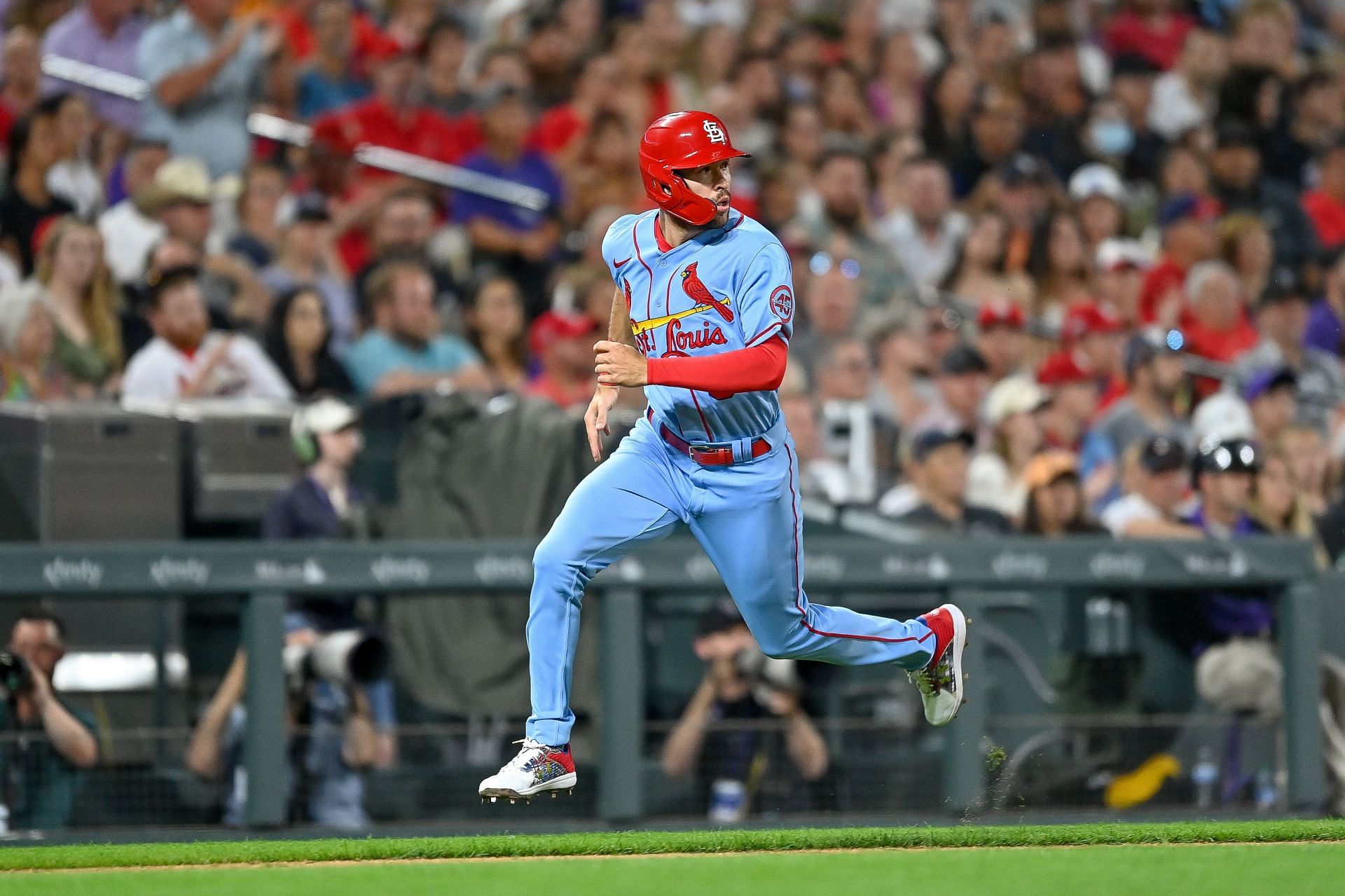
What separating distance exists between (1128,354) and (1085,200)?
76.2 inches

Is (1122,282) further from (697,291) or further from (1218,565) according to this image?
(697,291)

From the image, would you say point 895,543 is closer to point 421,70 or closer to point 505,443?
point 505,443

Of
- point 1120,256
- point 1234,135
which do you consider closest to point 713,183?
point 1120,256

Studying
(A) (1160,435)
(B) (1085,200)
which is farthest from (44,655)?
(B) (1085,200)

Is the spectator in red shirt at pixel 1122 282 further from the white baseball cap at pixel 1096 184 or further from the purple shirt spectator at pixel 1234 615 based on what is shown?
the purple shirt spectator at pixel 1234 615

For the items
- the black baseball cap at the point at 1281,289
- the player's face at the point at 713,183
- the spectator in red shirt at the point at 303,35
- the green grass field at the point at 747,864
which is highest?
the spectator in red shirt at the point at 303,35

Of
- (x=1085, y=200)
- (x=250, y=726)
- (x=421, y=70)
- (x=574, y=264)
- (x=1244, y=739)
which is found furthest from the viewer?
(x=1085, y=200)

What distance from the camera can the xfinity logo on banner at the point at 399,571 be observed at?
7242 mm

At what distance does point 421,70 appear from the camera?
10961 mm

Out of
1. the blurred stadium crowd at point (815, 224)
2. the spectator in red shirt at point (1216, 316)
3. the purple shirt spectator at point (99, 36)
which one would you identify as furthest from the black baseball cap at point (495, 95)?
the spectator in red shirt at point (1216, 316)

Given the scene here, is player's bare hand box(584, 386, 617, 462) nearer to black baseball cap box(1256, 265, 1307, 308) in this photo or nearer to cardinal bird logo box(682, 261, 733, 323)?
cardinal bird logo box(682, 261, 733, 323)

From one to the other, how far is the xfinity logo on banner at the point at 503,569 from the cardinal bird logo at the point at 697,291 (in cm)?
242

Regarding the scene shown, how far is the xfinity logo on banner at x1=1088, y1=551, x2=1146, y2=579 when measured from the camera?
753cm

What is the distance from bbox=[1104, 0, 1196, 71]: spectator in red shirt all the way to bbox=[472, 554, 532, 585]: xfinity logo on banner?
7.53 metres
